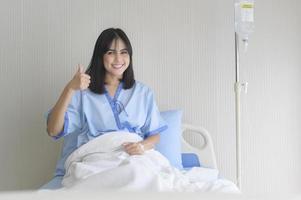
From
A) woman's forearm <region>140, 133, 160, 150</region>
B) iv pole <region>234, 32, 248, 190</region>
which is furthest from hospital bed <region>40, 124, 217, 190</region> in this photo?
woman's forearm <region>140, 133, 160, 150</region>

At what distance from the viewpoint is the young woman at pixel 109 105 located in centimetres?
179

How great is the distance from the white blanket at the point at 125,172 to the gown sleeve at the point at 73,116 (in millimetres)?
133

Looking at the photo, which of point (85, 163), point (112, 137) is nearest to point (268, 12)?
point (112, 137)

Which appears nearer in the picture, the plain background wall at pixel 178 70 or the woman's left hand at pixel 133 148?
the woman's left hand at pixel 133 148

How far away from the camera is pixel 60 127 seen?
1.76 m

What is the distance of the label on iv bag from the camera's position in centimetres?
200

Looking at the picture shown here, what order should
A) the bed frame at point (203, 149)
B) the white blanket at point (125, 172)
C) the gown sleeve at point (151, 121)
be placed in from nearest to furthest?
the white blanket at point (125, 172) < the gown sleeve at point (151, 121) < the bed frame at point (203, 149)

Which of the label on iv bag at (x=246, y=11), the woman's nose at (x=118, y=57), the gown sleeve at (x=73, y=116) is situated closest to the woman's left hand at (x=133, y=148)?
the gown sleeve at (x=73, y=116)

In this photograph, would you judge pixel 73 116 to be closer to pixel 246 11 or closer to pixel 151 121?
pixel 151 121

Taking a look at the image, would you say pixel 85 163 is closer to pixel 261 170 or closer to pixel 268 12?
pixel 261 170

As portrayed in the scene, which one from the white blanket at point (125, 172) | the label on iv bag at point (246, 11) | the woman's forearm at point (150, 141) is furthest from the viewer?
the label on iv bag at point (246, 11)

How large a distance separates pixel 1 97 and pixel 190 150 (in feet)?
3.44

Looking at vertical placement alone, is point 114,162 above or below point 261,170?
above

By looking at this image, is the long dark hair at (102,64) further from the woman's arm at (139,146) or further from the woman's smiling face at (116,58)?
the woman's arm at (139,146)
